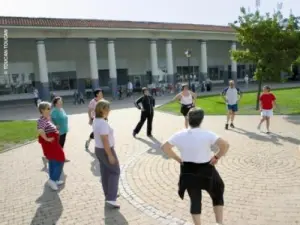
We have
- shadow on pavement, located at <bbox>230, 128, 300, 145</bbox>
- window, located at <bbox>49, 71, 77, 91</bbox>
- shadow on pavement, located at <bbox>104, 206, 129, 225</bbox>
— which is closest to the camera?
shadow on pavement, located at <bbox>104, 206, 129, 225</bbox>

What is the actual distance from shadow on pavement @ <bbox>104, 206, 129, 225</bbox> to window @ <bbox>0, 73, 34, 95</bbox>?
29.1m

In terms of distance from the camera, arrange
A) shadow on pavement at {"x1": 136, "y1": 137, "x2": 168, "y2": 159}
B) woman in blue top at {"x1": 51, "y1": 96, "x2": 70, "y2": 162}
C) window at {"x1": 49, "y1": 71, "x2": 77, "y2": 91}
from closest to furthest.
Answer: woman in blue top at {"x1": 51, "y1": 96, "x2": 70, "y2": 162}, shadow on pavement at {"x1": 136, "y1": 137, "x2": 168, "y2": 159}, window at {"x1": 49, "y1": 71, "x2": 77, "y2": 91}

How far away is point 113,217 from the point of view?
16.8 feet

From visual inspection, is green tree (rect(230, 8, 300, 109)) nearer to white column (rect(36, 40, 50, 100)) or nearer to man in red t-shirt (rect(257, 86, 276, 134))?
man in red t-shirt (rect(257, 86, 276, 134))

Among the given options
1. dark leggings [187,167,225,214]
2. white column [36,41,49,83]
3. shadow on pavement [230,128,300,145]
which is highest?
white column [36,41,49,83]

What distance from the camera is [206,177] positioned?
4.09 metres

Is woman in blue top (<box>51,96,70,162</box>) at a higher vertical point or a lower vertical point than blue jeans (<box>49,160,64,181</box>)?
higher

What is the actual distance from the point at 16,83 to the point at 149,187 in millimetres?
28810

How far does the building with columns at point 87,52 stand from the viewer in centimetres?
2836

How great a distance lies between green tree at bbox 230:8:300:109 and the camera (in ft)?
54.0

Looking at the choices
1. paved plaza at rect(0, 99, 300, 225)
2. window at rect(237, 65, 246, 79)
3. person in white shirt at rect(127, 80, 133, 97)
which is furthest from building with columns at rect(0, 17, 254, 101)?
paved plaza at rect(0, 99, 300, 225)

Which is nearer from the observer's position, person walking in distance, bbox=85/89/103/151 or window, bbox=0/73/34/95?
person walking in distance, bbox=85/89/103/151

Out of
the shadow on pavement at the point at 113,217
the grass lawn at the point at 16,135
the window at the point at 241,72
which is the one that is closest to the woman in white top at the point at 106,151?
the shadow on pavement at the point at 113,217

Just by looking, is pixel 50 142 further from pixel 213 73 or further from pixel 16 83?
pixel 213 73
